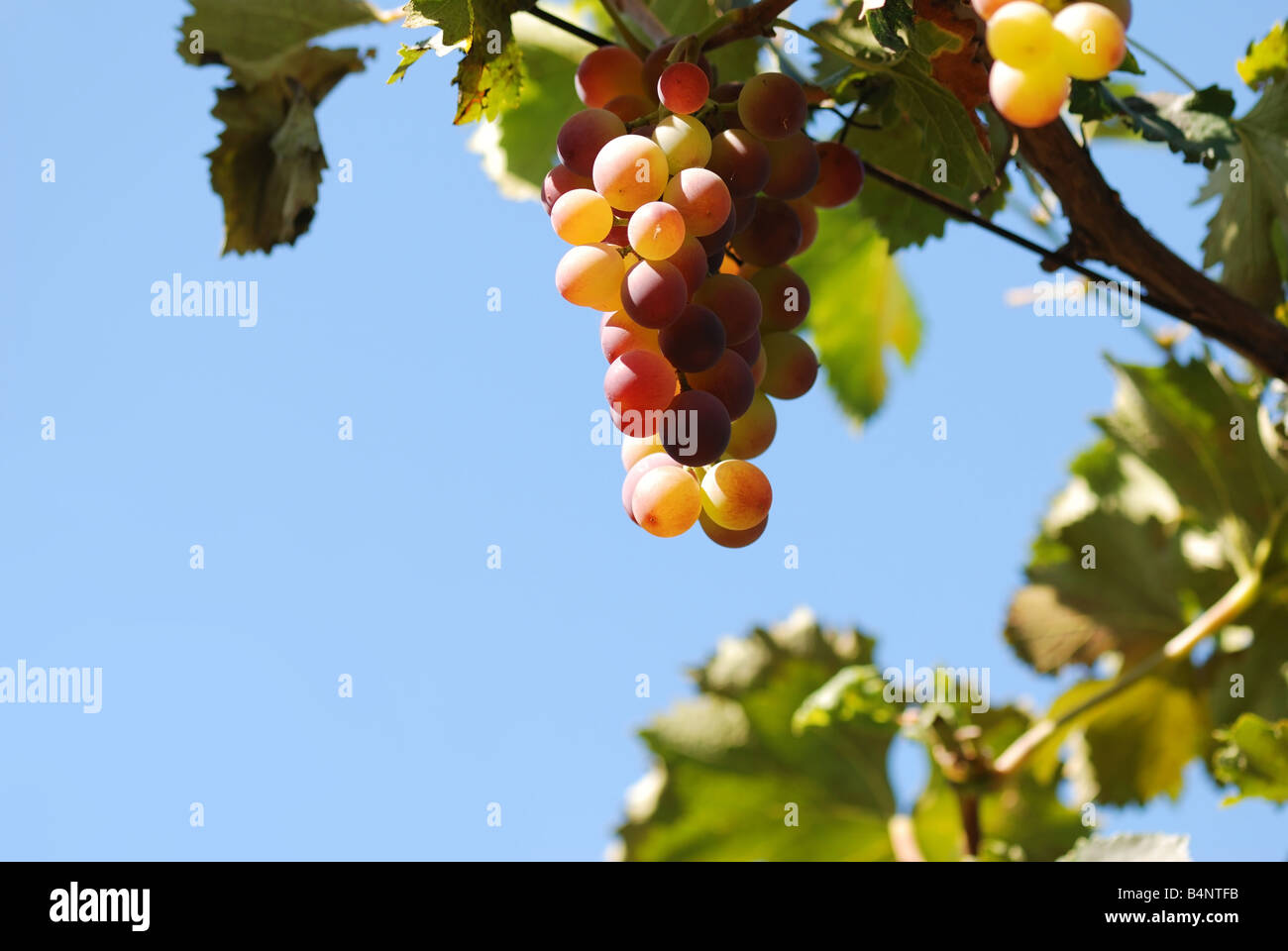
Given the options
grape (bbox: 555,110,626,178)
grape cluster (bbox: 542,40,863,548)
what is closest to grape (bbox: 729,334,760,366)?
grape cluster (bbox: 542,40,863,548)

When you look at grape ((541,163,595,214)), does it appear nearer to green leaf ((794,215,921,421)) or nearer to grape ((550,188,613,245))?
grape ((550,188,613,245))

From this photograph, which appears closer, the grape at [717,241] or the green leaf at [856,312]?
the grape at [717,241]

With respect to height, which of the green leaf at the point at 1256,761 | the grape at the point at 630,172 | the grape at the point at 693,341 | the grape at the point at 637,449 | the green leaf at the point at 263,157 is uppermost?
the green leaf at the point at 263,157

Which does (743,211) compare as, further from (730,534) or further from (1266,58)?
(1266,58)

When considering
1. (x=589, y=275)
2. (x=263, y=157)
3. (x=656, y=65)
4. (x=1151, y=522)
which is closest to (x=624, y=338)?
(x=589, y=275)

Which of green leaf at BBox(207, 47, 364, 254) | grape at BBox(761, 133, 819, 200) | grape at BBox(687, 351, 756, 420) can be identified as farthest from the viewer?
green leaf at BBox(207, 47, 364, 254)

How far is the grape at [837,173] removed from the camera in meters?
1.25

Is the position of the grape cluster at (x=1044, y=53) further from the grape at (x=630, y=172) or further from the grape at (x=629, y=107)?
the grape at (x=629, y=107)

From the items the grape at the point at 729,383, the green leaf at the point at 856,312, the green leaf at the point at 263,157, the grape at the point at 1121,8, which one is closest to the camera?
the grape at the point at 1121,8

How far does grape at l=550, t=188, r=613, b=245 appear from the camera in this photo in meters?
1.03

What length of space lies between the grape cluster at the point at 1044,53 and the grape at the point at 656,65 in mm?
400

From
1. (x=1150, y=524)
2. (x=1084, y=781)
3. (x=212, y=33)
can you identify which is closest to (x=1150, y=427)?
(x=1150, y=524)

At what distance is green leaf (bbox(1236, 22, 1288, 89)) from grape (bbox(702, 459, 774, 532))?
3.42 ft

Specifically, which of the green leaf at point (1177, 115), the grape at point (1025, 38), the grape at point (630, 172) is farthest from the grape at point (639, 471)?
the green leaf at point (1177, 115)
